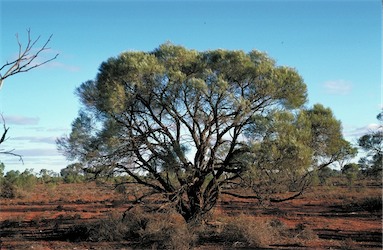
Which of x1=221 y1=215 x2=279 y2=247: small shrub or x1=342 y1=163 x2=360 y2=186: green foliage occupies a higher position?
x1=342 y1=163 x2=360 y2=186: green foliage

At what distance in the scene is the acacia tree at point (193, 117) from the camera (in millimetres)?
14656

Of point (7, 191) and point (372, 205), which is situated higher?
point (7, 191)

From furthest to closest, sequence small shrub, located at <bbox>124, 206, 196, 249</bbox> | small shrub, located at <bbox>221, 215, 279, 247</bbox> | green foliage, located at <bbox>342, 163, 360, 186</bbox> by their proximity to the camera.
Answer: green foliage, located at <bbox>342, 163, 360, 186</bbox> < small shrub, located at <bbox>221, 215, 279, 247</bbox> < small shrub, located at <bbox>124, 206, 196, 249</bbox>

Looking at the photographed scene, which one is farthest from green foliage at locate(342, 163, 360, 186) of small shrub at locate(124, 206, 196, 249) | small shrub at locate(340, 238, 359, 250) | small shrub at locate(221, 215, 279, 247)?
small shrub at locate(124, 206, 196, 249)

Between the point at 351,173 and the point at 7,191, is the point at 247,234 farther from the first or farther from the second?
the point at 351,173

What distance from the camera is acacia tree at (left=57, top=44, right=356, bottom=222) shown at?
14.7 m

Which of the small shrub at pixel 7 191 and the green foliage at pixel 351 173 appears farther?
the green foliage at pixel 351 173

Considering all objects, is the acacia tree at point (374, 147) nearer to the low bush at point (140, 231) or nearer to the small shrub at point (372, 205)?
the small shrub at point (372, 205)

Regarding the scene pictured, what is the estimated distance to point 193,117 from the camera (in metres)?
15.5

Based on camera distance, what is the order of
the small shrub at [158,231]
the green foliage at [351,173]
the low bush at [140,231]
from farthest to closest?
the green foliage at [351,173]
the low bush at [140,231]
the small shrub at [158,231]

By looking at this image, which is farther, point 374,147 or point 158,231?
point 374,147

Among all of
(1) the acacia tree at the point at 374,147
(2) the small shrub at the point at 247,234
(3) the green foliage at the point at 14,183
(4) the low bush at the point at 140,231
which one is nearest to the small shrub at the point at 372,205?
(1) the acacia tree at the point at 374,147

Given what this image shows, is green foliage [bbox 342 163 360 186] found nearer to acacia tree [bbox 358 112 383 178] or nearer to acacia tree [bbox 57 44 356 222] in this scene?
acacia tree [bbox 358 112 383 178]

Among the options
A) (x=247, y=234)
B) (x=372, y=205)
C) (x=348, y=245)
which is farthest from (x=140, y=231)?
(x=372, y=205)
